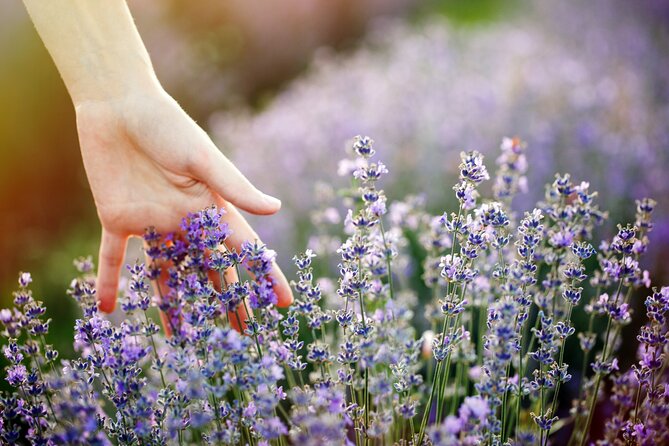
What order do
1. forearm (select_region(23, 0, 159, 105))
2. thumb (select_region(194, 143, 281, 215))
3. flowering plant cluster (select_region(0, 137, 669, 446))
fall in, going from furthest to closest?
forearm (select_region(23, 0, 159, 105)) → thumb (select_region(194, 143, 281, 215)) → flowering plant cluster (select_region(0, 137, 669, 446))

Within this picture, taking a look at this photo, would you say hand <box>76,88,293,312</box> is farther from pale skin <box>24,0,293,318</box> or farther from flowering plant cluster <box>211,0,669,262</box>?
flowering plant cluster <box>211,0,669,262</box>

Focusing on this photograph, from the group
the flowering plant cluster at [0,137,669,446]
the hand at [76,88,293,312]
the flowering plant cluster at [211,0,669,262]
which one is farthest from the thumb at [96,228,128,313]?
the flowering plant cluster at [211,0,669,262]

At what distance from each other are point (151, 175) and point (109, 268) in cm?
37

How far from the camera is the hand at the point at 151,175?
1.96 meters

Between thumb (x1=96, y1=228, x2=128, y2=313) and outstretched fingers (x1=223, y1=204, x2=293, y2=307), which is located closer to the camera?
outstretched fingers (x1=223, y1=204, x2=293, y2=307)

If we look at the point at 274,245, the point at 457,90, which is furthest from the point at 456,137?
the point at 274,245

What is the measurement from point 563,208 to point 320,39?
763cm

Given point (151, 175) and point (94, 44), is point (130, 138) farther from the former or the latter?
point (94, 44)

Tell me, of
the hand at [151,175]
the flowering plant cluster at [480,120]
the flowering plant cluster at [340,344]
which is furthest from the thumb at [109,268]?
the flowering plant cluster at [480,120]

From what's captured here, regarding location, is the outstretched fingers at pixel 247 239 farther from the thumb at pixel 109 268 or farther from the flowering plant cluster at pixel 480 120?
the flowering plant cluster at pixel 480 120

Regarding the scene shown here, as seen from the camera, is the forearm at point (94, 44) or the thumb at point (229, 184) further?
the forearm at point (94, 44)

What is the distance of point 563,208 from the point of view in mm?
1740

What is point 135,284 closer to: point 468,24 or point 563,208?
point 563,208

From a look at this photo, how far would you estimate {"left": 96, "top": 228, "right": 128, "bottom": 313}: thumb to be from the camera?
2260 millimetres
